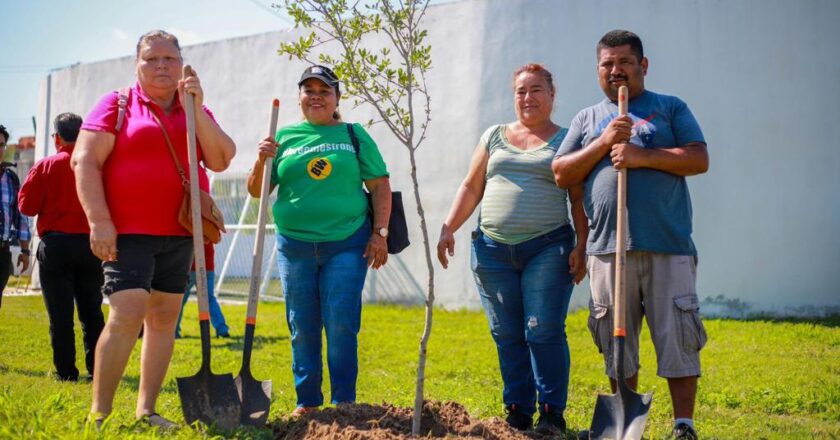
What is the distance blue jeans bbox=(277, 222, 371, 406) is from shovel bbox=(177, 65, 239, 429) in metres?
0.58

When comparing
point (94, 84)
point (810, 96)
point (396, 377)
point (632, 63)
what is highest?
point (94, 84)

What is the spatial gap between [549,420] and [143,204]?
242cm

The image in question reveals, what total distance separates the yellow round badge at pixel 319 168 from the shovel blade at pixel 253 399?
116 cm

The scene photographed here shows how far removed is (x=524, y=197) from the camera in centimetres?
469

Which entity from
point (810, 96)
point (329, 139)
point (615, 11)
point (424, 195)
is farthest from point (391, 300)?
point (329, 139)

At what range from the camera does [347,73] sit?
4191 millimetres

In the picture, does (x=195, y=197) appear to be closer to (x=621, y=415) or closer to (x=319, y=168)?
(x=319, y=168)

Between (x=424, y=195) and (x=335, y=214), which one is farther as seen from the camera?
(x=424, y=195)

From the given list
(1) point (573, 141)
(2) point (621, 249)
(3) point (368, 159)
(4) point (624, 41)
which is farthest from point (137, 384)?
(4) point (624, 41)

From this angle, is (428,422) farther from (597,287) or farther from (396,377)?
(396,377)

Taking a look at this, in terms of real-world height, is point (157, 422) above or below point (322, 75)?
below

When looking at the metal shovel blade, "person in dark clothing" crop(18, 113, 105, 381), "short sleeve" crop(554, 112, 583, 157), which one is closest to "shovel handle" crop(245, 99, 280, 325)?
the metal shovel blade

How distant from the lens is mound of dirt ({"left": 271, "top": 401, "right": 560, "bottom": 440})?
158 inches

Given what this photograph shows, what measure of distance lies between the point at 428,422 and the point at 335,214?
4.09ft
